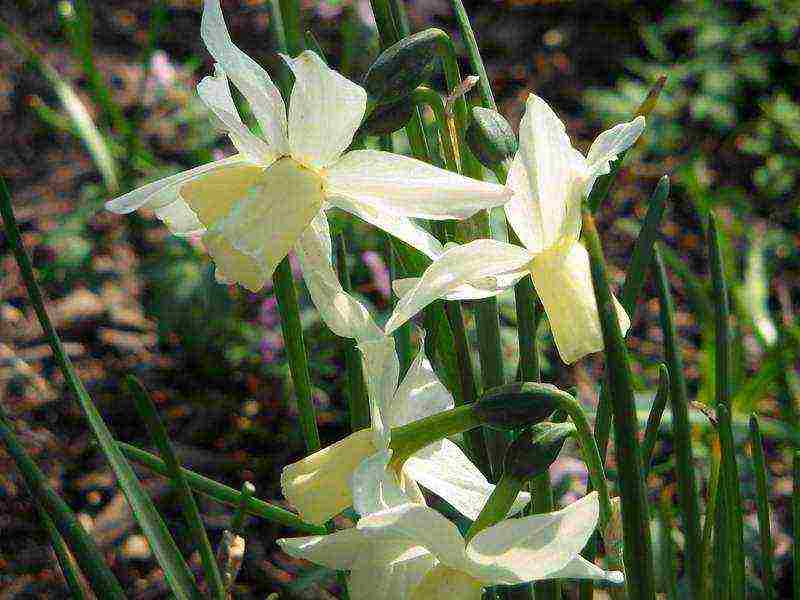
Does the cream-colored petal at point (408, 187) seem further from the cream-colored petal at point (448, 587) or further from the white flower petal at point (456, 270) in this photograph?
the cream-colored petal at point (448, 587)

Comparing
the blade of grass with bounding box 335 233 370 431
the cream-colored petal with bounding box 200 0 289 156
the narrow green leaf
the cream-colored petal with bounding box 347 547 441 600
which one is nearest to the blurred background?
the blade of grass with bounding box 335 233 370 431

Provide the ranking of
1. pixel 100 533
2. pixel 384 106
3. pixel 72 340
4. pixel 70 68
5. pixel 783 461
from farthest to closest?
1. pixel 70 68
2. pixel 72 340
3. pixel 783 461
4. pixel 100 533
5. pixel 384 106

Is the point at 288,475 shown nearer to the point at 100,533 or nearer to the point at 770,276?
the point at 100,533

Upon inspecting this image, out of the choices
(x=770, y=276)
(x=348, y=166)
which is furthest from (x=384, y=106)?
(x=770, y=276)

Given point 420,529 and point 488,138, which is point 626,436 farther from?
point 488,138

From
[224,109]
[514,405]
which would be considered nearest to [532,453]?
[514,405]

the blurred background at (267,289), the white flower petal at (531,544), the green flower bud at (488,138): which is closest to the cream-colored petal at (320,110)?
the green flower bud at (488,138)

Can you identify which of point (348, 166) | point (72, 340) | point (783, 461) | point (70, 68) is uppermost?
point (70, 68)
